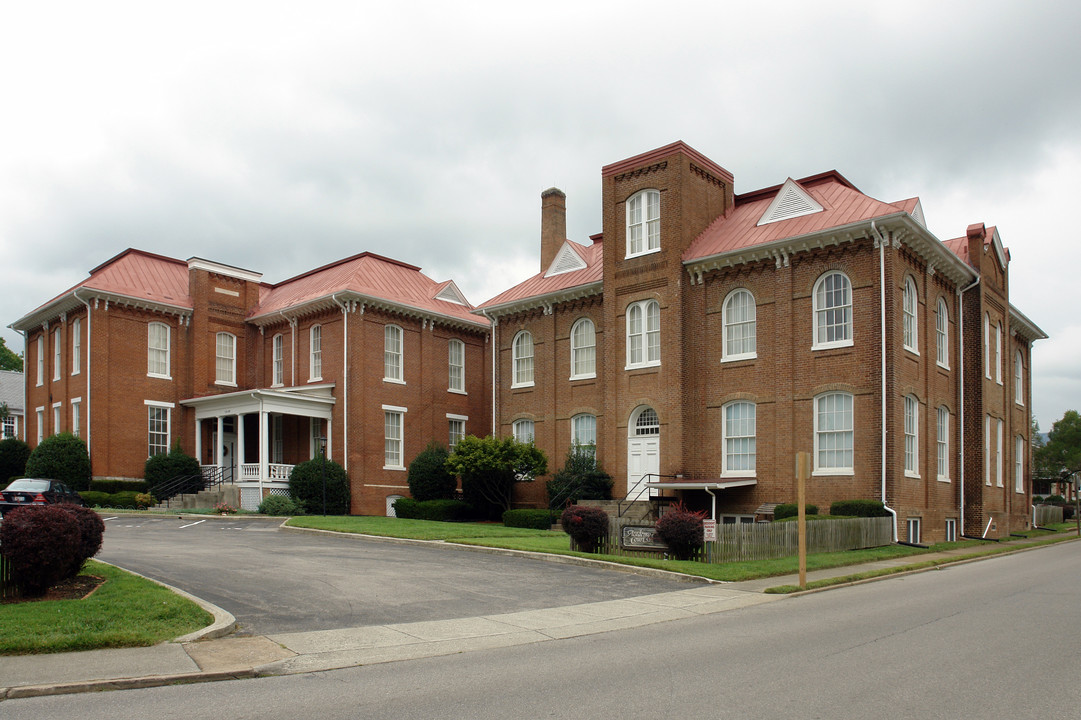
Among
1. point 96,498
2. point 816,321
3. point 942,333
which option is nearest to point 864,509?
point 816,321

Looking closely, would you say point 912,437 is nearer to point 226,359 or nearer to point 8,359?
point 226,359

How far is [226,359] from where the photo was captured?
39.6 m

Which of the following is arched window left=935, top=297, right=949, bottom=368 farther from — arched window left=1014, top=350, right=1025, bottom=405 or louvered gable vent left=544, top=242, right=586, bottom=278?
louvered gable vent left=544, top=242, right=586, bottom=278

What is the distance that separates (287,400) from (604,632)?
25.8 metres

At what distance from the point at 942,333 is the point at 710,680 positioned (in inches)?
969

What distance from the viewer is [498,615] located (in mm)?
12461

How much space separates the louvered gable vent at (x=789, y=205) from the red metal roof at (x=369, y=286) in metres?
15.6

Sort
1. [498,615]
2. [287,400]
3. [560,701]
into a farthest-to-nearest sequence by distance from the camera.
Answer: [287,400]
[498,615]
[560,701]

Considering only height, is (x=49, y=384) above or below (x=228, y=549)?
above

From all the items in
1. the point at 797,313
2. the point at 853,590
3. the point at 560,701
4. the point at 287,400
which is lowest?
the point at 853,590

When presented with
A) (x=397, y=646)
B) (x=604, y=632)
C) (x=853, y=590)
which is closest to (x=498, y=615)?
(x=604, y=632)

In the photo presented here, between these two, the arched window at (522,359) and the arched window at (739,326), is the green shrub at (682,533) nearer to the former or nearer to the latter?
the arched window at (739,326)

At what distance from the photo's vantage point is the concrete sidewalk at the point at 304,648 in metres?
8.36

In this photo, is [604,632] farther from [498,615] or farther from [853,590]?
[853,590]
